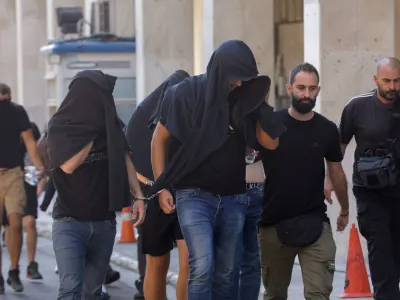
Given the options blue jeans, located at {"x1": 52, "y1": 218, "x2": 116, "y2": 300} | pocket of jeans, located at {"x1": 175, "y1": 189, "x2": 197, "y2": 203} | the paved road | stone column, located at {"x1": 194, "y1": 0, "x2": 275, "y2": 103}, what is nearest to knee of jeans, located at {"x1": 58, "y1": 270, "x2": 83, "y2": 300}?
blue jeans, located at {"x1": 52, "y1": 218, "x2": 116, "y2": 300}

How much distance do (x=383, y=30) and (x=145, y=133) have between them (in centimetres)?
357

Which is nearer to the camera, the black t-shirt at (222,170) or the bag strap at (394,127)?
the black t-shirt at (222,170)

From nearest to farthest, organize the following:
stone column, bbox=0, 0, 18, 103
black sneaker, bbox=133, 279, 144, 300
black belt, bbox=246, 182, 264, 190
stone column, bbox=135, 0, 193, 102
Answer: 1. black belt, bbox=246, 182, 264, 190
2. black sneaker, bbox=133, 279, 144, 300
3. stone column, bbox=135, 0, 193, 102
4. stone column, bbox=0, 0, 18, 103

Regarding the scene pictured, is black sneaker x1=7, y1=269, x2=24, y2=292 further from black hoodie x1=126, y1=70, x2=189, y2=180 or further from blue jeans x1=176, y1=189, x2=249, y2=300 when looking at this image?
blue jeans x1=176, y1=189, x2=249, y2=300

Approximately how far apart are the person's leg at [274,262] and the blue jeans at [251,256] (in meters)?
0.13

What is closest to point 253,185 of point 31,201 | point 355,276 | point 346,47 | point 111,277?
point 355,276

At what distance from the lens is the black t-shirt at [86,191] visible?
6.87 metres

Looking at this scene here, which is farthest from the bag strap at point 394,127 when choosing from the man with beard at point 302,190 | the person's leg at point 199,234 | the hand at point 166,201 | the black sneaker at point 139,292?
the black sneaker at point 139,292

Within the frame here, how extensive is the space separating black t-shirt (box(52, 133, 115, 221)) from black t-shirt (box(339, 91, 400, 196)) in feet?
5.87

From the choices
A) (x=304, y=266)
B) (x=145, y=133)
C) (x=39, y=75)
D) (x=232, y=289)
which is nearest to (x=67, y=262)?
(x=232, y=289)

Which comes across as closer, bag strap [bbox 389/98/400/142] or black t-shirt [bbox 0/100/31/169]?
bag strap [bbox 389/98/400/142]

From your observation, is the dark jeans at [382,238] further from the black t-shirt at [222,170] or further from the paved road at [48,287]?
the paved road at [48,287]

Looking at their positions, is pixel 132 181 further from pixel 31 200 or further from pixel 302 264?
pixel 31 200

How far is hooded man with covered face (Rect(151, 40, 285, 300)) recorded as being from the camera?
6.63 m
